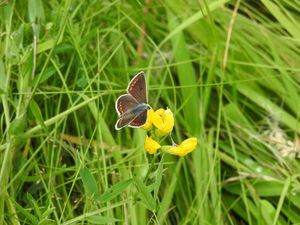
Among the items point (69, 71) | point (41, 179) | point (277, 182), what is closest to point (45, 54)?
point (69, 71)

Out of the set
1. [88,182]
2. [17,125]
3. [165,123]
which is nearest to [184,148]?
[165,123]

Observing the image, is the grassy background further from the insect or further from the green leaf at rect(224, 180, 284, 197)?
the insect

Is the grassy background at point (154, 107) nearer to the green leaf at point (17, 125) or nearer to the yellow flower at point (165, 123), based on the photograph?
the green leaf at point (17, 125)

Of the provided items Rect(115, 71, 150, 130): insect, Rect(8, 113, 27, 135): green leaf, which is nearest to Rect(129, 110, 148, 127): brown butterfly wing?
Rect(115, 71, 150, 130): insect

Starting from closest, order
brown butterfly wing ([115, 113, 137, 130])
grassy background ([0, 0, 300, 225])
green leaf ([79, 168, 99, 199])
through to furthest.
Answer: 1. brown butterfly wing ([115, 113, 137, 130])
2. green leaf ([79, 168, 99, 199])
3. grassy background ([0, 0, 300, 225])

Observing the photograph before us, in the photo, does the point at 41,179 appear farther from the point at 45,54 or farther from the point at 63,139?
the point at 45,54

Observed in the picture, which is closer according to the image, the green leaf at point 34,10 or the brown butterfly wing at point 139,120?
the brown butterfly wing at point 139,120

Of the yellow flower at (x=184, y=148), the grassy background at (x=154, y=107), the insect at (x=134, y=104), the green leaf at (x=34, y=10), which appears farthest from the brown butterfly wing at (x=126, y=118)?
the green leaf at (x=34, y=10)

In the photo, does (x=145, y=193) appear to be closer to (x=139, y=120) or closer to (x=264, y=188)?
(x=139, y=120)

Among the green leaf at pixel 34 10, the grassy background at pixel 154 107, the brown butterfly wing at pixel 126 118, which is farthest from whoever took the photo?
the green leaf at pixel 34 10
